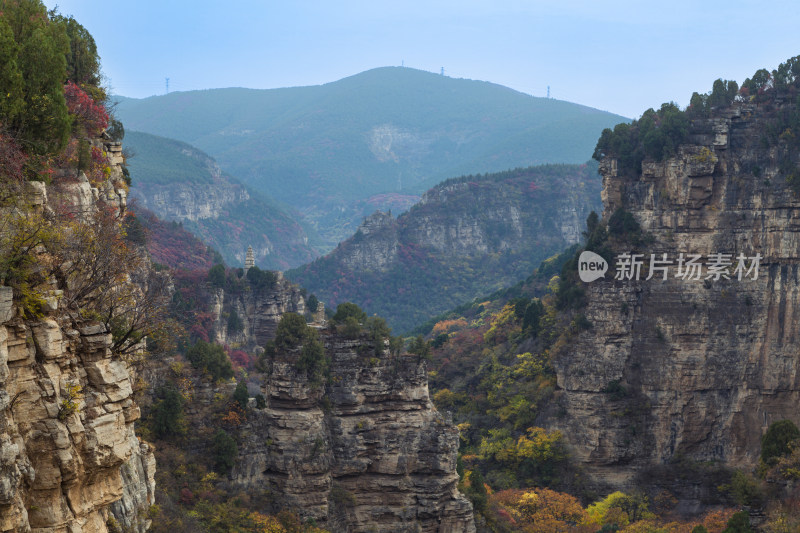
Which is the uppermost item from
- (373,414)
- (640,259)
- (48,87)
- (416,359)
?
(48,87)

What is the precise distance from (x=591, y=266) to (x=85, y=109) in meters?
40.7

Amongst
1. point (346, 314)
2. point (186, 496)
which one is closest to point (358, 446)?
point (346, 314)

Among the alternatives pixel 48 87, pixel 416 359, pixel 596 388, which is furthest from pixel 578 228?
pixel 48 87

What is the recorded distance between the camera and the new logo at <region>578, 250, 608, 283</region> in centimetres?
5741

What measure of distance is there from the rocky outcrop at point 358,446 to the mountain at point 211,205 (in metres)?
107

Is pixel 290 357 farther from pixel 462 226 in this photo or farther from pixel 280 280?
pixel 462 226

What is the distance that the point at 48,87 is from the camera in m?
16.8

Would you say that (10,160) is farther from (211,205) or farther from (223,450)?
(211,205)

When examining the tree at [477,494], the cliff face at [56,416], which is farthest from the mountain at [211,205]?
the cliff face at [56,416]

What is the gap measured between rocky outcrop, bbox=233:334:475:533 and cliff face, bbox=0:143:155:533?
2173 centimetres

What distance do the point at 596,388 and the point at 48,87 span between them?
46.5m

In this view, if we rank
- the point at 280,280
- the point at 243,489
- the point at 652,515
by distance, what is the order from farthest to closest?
the point at 280,280 → the point at 652,515 → the point at 243,489

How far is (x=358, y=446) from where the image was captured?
128 ft

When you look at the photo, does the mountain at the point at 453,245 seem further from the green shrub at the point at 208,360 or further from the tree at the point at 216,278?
the green shrub at the point at 208,360
